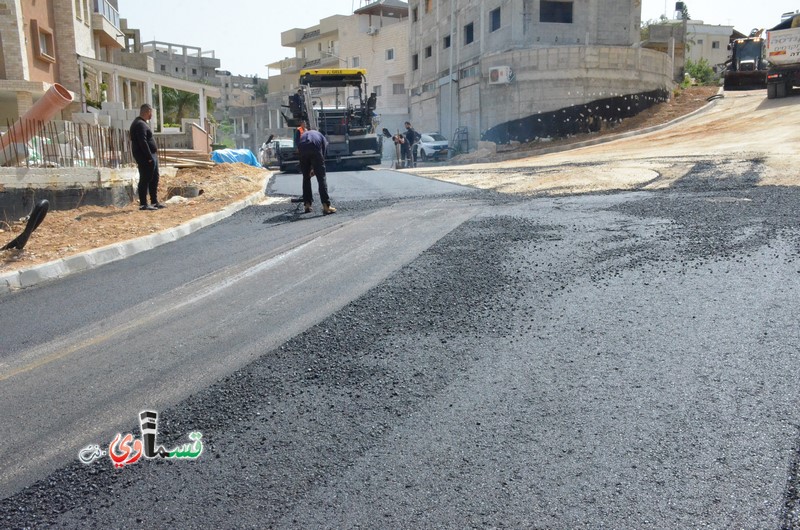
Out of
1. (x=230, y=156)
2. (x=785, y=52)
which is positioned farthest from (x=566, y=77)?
(x=230, y=156)

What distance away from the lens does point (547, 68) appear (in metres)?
32.0

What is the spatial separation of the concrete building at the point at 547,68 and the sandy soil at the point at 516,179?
4131 millimetres

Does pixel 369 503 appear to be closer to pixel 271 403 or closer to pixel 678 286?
pixel 271 403

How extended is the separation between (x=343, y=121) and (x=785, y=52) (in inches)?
663

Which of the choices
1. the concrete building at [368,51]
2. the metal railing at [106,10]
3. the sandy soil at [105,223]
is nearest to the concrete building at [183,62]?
the concrete building at [368,51]

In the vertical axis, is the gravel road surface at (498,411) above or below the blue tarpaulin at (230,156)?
below

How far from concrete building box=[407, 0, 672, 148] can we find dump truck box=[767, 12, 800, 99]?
22.1 ft

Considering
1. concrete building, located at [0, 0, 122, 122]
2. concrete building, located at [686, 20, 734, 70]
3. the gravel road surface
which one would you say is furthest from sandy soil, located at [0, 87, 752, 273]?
concrete building, located at [686, 20, 734, 70]

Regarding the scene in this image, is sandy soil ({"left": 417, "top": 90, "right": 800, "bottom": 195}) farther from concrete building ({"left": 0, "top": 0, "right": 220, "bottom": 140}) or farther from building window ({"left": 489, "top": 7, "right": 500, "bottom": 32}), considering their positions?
concrete building ({"left": 0, "top": 0, "right": 220, "bottom": 140})

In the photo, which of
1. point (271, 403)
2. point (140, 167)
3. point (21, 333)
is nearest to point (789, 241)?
point (271, 403)

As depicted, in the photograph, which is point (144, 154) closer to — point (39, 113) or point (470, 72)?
point (39, 113)

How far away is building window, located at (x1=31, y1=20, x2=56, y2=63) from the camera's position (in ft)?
80.7

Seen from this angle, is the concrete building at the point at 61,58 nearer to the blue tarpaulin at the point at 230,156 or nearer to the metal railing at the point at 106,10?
the metal railing at the point at 106,10

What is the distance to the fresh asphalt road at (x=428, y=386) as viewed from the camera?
3.05 meters
